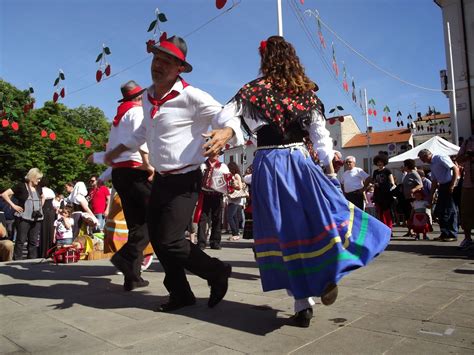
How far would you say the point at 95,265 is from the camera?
5973 mm

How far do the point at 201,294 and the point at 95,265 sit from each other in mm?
2822

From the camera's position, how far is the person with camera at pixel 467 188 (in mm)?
6211

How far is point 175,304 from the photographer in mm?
3176

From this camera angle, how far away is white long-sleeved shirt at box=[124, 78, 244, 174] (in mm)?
3184

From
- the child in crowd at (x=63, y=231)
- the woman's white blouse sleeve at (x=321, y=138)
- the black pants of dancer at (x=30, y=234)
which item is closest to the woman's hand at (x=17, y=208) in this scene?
the black pants of dancer at (x=30, y=234)

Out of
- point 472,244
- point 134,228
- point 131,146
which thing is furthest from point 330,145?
point 472,244

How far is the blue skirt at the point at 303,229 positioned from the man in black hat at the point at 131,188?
1.50 meters

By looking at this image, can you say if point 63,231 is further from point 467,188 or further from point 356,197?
point 467,188

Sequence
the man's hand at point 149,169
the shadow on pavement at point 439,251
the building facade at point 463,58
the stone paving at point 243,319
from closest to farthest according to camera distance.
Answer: the stone paving at point 243,319
the man's hand at point 149,169
the shadow on pavement at point 439,251
the building facade at point 463,58

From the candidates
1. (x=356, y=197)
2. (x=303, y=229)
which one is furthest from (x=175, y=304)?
(x=356, y=197)

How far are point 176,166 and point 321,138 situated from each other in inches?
43.7

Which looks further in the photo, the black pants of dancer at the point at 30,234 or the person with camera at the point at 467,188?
the black pants of dancer at the point at 30,234

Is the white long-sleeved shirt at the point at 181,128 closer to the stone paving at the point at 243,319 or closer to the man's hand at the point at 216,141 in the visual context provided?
the man's hand at the point at 216,141

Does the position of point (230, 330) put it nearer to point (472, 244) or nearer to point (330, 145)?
point (330, 145)
